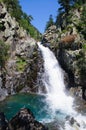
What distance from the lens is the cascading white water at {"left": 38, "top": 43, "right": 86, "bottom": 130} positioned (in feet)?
198

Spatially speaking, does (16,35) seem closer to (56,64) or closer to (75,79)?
(56,64)

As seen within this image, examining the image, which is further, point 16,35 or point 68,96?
point 16,35

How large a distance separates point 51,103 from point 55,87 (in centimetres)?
1316

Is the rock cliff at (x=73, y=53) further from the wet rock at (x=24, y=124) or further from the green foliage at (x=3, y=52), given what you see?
the wet rock at (x=24, y=124)

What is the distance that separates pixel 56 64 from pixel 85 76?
1387 cm

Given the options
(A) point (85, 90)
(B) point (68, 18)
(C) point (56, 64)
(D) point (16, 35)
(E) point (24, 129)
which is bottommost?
(E) point (24, 129)

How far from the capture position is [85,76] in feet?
237

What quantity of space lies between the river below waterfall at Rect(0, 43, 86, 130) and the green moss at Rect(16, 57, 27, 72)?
530cm

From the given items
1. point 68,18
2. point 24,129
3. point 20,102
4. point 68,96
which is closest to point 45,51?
point 68,18

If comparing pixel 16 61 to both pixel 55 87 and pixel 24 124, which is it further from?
pixel 24 124

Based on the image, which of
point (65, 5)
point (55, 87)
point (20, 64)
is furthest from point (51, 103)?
point (65, 5)

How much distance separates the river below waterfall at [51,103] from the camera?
5088 cm

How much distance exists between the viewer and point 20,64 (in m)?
79.6

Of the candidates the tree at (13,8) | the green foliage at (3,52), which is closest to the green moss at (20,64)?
the green foliage at (3,52)
